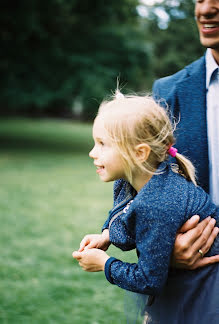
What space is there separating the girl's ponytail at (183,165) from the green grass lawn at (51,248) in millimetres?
1234

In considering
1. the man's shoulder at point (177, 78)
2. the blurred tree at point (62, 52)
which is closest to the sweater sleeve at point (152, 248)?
the man's shoulder at point (177, 78)

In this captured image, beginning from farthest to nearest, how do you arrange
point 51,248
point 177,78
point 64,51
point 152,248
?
point 64,51, point 51,248, point 177,78, point 152,248

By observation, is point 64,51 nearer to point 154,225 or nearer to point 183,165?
point 183,165

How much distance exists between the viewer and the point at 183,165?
66.5 inches

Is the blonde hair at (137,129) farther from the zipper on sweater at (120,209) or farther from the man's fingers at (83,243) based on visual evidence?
the man's fingers at (83,243)

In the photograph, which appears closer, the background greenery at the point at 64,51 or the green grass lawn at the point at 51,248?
the green grass lawn at the point at 51,248

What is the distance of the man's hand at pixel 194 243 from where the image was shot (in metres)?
1.55

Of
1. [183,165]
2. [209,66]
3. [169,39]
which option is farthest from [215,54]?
[169,39]

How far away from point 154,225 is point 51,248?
390 cm

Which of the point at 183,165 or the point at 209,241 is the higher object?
the point at 183,165

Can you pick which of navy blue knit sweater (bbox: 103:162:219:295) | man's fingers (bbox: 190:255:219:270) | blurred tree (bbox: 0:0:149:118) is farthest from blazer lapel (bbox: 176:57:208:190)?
blurred tree (bbox: 0:0:149:118)

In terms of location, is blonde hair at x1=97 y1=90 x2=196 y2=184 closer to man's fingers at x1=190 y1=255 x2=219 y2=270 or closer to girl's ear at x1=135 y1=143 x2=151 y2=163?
girl's ear at x1=135 y1=143 x2=151 y2=163

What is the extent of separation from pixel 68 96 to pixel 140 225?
14167 millimetres

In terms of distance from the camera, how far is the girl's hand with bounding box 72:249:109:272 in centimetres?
170
